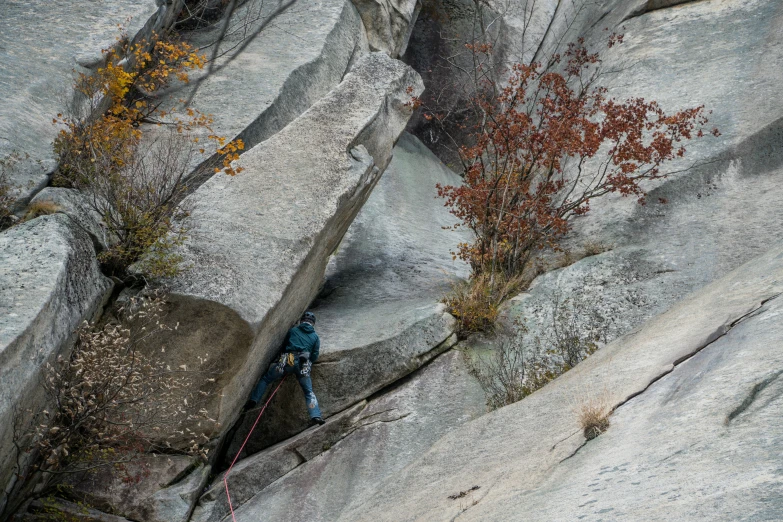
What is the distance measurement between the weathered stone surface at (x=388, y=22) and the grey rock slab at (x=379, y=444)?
8791mm

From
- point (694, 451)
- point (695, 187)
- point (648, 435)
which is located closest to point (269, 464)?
point (648, 435)

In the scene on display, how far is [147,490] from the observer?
28.3 ft

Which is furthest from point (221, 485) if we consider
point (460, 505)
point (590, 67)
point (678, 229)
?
point (590, 67)

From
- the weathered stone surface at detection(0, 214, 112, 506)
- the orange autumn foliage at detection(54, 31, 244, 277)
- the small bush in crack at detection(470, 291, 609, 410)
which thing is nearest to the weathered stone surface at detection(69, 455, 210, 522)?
the weathered stone surface at detection(0, 214, 112, 506)

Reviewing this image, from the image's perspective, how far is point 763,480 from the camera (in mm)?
3652

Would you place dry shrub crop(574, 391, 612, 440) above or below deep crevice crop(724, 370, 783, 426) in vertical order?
below

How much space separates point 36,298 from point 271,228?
117 inches

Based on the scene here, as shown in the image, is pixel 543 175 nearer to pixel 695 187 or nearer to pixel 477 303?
pixel 695 187

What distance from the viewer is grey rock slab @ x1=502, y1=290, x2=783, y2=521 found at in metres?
3.73

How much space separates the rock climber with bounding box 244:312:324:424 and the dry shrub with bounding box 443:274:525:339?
6.14 feet

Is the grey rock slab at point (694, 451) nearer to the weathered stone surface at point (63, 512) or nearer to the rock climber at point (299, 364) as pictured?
the rock climber at point (299, 364)

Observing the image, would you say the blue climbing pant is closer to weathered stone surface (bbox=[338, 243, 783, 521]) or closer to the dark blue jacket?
the dark blue jacket

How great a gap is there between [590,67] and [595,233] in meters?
5.90

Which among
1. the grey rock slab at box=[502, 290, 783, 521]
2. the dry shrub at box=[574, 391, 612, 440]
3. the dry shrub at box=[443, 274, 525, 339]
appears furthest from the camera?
the dry shrub at box=[443, 274, 525, 339]
